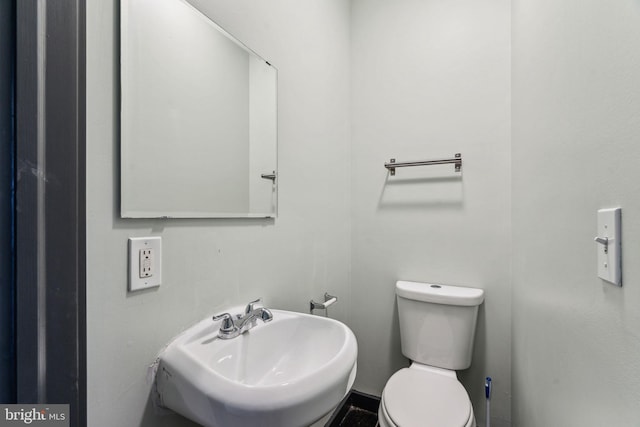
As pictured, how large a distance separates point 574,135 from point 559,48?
0.28m

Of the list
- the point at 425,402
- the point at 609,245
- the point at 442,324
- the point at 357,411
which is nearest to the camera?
the point at 609,245

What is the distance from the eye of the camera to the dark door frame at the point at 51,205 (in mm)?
521

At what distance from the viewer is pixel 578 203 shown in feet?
2.05

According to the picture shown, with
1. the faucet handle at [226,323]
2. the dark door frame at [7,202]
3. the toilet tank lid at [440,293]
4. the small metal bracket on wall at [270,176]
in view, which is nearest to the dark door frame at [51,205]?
the dark door frame at [7,202]

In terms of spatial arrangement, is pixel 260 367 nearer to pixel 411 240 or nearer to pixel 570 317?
pixel 570 317

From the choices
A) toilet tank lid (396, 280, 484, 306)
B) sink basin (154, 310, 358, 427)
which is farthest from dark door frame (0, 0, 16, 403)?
toilet tank lid (396, 280, 484, 306)

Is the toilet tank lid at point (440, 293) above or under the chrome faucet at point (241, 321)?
under

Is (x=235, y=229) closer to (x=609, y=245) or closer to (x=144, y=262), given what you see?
(x=144, y=262)

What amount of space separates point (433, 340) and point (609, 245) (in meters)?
1.15

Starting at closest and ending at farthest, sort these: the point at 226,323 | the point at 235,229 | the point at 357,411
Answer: the point at 226,323, the point at 235,229, the point at 357,411

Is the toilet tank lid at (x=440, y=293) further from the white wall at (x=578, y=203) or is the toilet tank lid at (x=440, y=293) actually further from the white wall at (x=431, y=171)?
the white wall at (x=578, y=203)

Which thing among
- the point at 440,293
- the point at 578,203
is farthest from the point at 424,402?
the point at 578,203

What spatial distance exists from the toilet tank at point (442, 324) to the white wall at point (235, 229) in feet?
1.44

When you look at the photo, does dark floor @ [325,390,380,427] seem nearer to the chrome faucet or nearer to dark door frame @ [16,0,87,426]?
the chrome faucet
